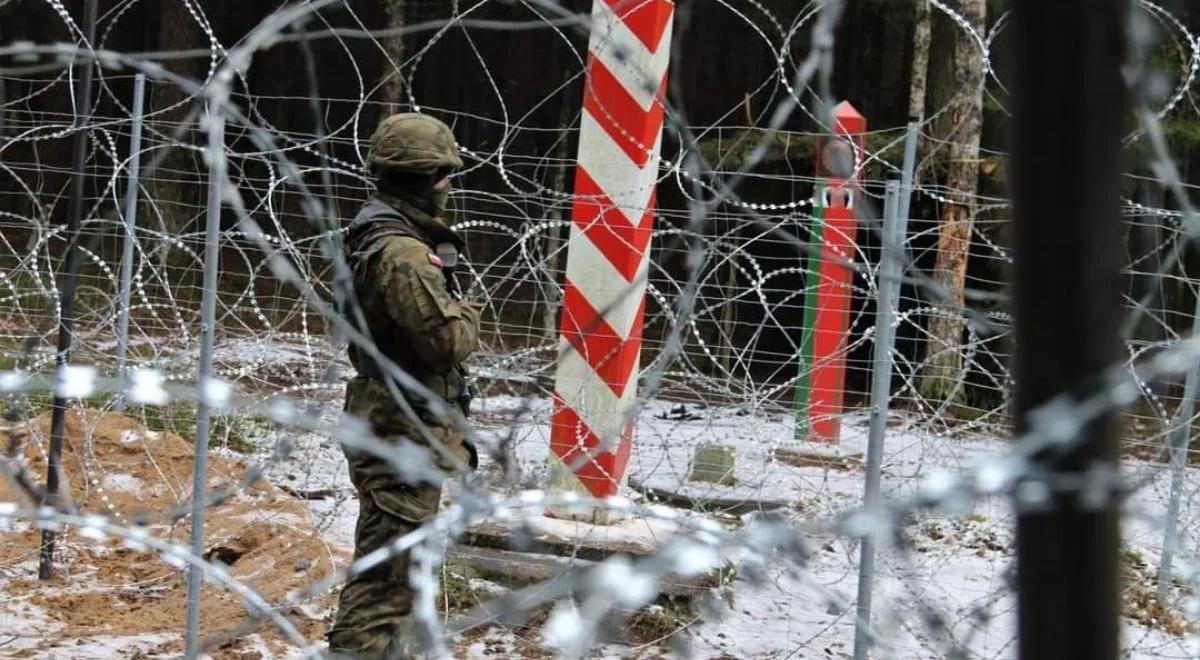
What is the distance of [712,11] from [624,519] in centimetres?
1078

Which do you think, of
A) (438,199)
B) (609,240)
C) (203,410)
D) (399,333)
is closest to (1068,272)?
(399,333)

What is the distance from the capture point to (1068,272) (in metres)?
0.64

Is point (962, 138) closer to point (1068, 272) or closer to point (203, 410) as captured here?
point (203, 410)

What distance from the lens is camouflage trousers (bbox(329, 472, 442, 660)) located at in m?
3.54

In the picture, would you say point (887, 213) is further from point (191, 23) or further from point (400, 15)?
point (191, 23)

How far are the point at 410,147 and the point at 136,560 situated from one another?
2.55 metres

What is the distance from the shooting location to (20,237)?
14.8 m

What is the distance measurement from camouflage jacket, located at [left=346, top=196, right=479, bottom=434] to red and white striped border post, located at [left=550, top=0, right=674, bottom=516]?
130 centimetres

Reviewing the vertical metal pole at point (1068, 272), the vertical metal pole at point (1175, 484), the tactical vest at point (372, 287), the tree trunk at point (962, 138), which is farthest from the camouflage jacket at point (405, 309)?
the tree trunk at point (962, 138)

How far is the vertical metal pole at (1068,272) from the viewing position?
2.06ft

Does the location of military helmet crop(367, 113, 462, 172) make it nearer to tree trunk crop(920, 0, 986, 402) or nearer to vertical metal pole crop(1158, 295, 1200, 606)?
vertical metal pole crop(1158, 295, 1200, 606)

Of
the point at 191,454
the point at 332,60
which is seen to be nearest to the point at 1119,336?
the point at 191,454

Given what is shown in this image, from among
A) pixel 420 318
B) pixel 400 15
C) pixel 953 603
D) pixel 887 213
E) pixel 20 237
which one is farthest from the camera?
pixel 20 237

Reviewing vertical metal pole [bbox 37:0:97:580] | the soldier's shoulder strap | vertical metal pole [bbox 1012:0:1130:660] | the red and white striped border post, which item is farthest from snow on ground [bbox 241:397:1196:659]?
Result: vertical metal pole [bbox 1012:0:1130:660]
